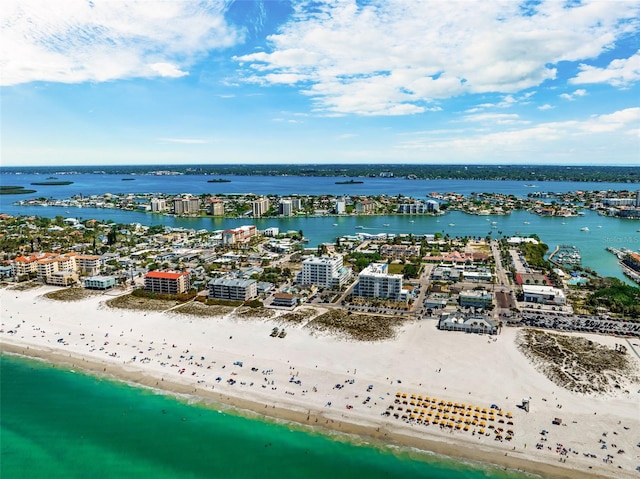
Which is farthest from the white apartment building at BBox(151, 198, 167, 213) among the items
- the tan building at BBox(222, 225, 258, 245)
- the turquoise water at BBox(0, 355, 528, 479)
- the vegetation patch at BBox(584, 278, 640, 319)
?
the vegetation patch at BBox(584, 278, 640, 319)

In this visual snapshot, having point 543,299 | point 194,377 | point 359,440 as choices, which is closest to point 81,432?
point 194,377

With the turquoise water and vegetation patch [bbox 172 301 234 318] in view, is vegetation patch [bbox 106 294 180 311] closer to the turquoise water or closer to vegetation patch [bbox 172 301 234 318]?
vegetation patch [bbox 172 301 234 318]

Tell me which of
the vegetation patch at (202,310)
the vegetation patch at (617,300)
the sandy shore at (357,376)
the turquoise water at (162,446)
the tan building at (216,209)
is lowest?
the turquoise water at (162,446)

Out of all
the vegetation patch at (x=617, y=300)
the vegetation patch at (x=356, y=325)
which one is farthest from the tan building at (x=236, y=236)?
the vegetation patch at (x=617, y=300)

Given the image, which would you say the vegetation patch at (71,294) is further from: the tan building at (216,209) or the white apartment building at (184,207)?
the white apartment building at (184,207)

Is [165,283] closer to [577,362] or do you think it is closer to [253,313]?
[253,313]

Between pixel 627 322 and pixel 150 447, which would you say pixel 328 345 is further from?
pixel 627 322
